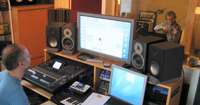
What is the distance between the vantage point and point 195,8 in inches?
81.6

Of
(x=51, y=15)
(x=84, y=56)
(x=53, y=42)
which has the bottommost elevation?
(x=84, y=56)

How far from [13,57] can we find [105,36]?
93cm

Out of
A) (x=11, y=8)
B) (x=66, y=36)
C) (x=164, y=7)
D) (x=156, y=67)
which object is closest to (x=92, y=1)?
(x=66, y=36)

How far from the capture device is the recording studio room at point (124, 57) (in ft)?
5.75

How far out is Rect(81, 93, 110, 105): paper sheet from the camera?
1881 millimetres

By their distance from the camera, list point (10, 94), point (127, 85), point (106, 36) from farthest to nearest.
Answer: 1. point (106, 36)
2. point (127, 85)
3. point (10, 94)

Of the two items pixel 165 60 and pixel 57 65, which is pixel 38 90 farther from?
pixel 165 60

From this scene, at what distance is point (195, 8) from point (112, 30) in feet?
2.83

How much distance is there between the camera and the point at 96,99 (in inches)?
76.2

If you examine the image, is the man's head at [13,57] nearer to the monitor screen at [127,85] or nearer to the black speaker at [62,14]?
the monitor screen at [127,85]

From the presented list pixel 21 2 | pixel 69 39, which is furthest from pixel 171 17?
pixel 21 2

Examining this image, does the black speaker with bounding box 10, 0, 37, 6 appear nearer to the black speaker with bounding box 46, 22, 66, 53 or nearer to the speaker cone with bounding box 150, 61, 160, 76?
the black speaker with bounding box 46, 22, 66, 53

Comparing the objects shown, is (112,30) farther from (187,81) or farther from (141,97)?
(187,81)

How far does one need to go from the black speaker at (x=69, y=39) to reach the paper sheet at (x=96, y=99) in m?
0.60
